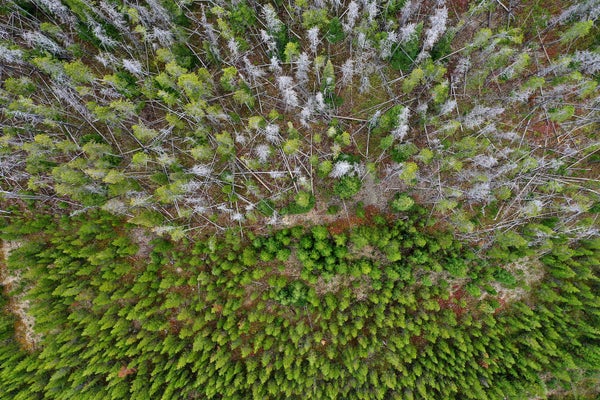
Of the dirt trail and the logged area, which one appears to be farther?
the dirt trail

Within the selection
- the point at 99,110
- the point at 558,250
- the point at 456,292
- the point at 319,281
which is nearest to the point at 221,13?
the point at 99,110

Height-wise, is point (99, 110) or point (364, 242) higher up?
point (99, 110)

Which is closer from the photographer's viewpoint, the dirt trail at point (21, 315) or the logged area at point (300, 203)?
the logged area at point (300, 203)

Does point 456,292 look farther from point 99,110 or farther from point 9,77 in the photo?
point 9,77

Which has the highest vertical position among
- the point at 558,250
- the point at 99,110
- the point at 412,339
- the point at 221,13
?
the point at 221,13

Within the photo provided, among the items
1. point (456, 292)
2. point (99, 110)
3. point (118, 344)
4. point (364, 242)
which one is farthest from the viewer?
point (456, 292)

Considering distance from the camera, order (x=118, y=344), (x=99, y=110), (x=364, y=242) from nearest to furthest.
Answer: (x=99, y=110) < (x=364, y=242) < (x=118, y=344)

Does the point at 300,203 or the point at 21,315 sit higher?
the point at 300,203

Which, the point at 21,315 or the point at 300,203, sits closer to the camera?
the point at 300,203
